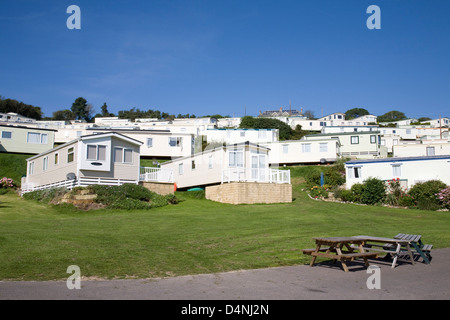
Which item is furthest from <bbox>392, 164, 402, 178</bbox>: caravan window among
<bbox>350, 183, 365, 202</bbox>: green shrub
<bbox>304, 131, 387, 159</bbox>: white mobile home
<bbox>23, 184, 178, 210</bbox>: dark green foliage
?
<bbox>23, 184, 178, 210</bbox>: dark green foliage

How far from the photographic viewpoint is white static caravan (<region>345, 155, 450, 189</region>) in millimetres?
29159

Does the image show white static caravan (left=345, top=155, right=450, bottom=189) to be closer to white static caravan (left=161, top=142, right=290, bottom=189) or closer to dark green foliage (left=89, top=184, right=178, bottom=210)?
white static caravan (left=161, top=142, right=290, bottom=189)

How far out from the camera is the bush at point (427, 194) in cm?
2546

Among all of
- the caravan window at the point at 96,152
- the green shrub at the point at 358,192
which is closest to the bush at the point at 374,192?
the green shrub at the point at 358,192

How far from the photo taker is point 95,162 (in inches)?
979

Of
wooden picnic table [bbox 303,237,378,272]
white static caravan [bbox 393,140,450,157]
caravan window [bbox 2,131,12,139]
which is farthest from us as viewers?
white static caravan [bbox 393,140,450,157]

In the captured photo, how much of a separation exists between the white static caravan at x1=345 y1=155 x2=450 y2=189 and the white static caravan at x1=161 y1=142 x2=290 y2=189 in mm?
8055

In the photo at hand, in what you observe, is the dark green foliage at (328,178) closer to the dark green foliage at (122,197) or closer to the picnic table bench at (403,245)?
the dark green foliage at (122,197)

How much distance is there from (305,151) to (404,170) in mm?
13424

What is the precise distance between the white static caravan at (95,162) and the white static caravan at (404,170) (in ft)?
56.7

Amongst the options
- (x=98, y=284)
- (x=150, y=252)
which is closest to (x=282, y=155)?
(x=150, y=252)

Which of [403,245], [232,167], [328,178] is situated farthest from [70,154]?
[403,245]

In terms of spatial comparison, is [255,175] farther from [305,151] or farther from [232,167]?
[305,151]
